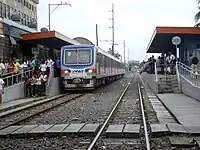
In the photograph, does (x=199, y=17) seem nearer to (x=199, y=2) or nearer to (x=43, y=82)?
(x=199, y=2)

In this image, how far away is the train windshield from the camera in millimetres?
27125

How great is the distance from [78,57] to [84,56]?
41cm

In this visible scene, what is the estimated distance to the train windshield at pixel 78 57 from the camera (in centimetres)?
2712

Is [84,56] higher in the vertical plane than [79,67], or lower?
higher

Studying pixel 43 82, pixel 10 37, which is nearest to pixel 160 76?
pixel 43 82

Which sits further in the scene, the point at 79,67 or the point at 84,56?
the point at 84,56

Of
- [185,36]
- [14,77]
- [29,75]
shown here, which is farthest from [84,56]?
[185,36]

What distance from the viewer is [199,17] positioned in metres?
43.2

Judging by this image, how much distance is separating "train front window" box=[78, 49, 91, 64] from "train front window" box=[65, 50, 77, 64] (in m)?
0.33

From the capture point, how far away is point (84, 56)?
27.2 m

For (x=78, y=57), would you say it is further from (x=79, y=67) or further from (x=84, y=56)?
(x=79, y=67)

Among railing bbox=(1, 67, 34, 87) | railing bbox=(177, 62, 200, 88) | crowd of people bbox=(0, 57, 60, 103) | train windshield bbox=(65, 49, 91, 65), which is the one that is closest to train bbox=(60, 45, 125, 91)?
train windshield bbox=(65, 49, 91, 65)

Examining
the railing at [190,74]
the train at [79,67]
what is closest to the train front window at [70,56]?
the train at [79,67]

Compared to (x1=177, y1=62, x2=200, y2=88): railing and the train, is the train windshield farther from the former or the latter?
(x1=177, y1=62, x2=200, y2=88): railing
